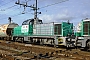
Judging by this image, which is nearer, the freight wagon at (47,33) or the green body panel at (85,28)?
the green body panel at (85,28)

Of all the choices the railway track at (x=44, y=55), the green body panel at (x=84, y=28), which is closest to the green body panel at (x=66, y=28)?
the green body panel at (x=84, y=28)

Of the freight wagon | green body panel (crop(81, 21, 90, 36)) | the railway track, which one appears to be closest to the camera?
the railway track

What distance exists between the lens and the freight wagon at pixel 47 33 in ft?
50.9

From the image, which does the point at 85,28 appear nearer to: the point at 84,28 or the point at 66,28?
the point at 84,28

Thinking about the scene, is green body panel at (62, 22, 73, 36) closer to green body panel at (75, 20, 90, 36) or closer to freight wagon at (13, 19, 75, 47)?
freight wagon at (13, 19, 75, 47)

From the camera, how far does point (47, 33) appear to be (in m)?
17.8

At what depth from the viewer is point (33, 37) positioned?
63.9ft

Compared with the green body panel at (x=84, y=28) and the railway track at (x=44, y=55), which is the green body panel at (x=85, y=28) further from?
the railway track at (x=44, y=55)

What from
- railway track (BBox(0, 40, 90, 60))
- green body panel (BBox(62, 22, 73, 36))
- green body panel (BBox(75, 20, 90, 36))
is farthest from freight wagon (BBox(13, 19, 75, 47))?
railway track (BBox(0, 40, 90, 60))

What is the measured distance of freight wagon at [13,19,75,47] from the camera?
611 inches

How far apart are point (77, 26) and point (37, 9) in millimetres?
15731

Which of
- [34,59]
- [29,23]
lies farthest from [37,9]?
[34,59]

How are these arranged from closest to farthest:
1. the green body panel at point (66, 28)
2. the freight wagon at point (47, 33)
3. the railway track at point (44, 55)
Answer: the railway track at point (44, 55) → the freight wagon at point (47, 33) → the green body panel at point (66, 28)

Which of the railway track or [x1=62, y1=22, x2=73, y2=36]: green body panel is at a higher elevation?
[x1=62, y1=22, x2=73, y2=36]: green body panel
